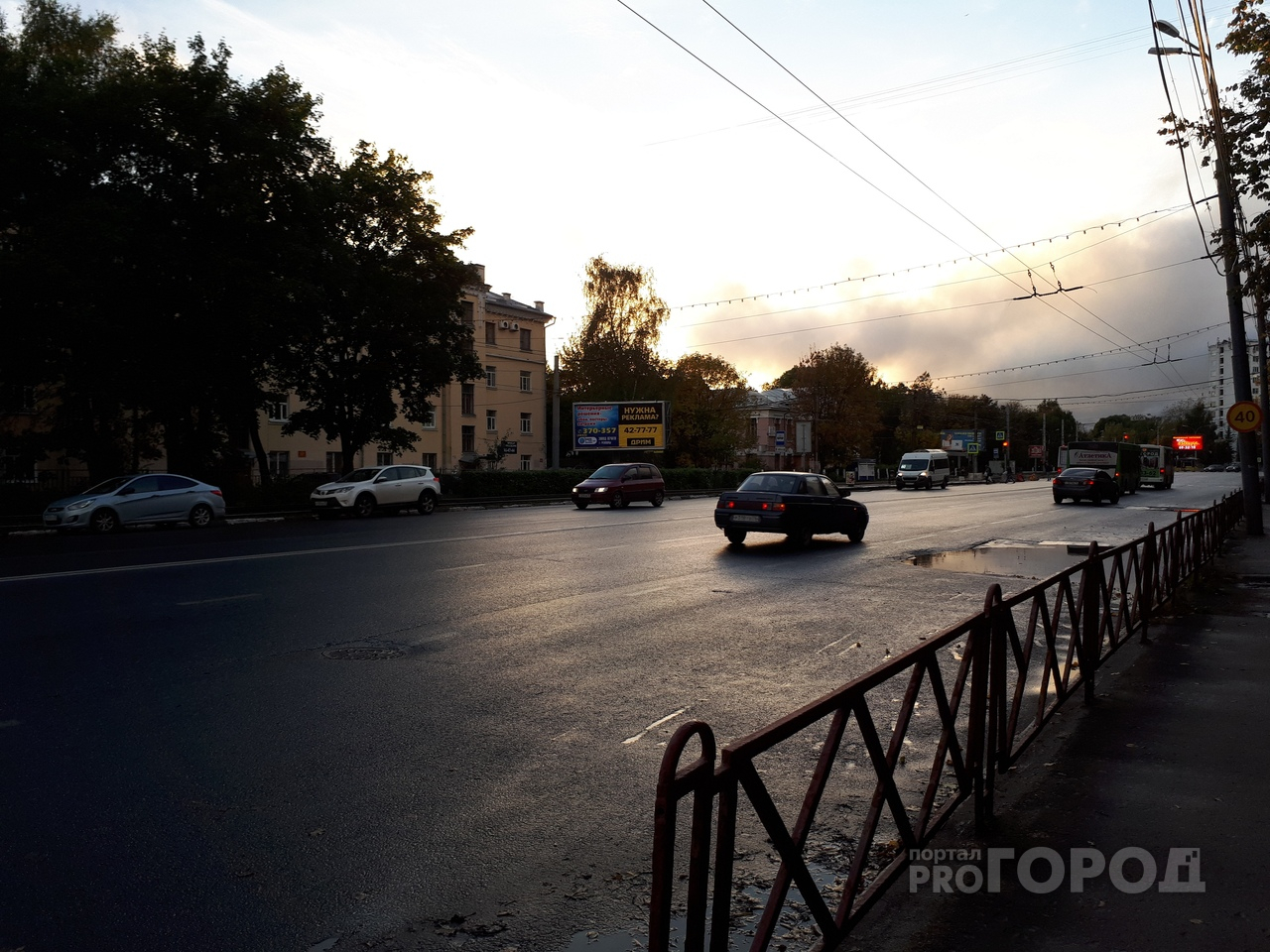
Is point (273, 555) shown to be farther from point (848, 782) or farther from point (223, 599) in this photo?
point (848, 782)

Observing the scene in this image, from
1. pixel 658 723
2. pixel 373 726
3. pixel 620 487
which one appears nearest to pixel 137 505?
pixel 620 487

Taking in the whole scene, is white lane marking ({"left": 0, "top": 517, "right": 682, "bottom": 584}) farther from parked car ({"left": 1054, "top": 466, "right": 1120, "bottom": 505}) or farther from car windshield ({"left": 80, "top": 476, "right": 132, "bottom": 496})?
parked car ({"left": 1054, "top": 466, "right": 1120, "bottom": 505})

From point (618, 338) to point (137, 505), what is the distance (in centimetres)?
4500

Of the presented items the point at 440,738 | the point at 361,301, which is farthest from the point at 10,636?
the point at 361,301

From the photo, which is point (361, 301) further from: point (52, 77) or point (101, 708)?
point (101, 708)

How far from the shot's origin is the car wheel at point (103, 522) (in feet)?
70.7

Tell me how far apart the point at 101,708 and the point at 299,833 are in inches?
112

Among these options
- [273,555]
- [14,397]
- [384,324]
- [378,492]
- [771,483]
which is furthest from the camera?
[384,324]

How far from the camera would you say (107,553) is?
16.4 m

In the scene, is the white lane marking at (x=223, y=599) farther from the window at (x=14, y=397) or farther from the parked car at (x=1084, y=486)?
the parked car at (x=1084, y=486)

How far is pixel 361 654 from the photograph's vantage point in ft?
26.4

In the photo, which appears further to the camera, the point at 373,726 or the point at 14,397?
the point at 14,397

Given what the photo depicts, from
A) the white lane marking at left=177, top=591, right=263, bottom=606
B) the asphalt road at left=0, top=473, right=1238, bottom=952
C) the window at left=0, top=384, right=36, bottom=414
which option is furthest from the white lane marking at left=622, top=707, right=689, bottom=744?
the window at left=0, top=384, right=36, bottom=414

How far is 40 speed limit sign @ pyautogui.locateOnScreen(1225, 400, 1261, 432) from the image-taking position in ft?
62.3
